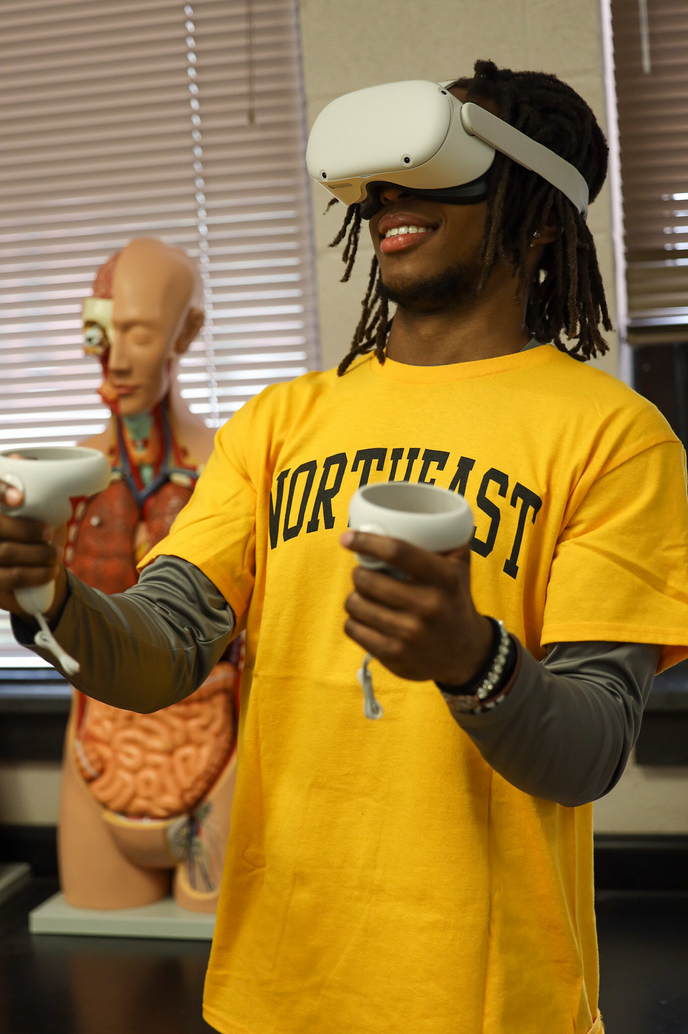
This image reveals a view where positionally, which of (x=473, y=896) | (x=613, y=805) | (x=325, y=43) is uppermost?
(x=325, y=43)

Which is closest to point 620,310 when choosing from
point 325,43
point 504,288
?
point 325,43

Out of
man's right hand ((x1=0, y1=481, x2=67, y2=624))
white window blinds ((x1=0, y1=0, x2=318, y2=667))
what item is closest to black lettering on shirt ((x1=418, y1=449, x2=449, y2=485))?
man's right hand ((x1=0, y1=481, x2=67, y2=624))

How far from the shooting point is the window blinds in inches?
86.3

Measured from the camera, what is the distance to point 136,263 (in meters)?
1.97

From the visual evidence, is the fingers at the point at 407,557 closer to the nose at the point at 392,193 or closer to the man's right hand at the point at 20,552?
the man's right hand at the point at 20,552

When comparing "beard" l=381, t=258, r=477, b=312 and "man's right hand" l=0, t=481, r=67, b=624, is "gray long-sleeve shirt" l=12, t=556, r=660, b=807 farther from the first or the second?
"beard" l=381, t=258, r=477, b=312

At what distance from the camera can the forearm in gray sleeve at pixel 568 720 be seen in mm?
716

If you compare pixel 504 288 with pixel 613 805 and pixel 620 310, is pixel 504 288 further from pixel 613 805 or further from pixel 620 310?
pixel 613 805

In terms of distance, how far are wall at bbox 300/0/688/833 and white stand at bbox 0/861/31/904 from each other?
1.41 metres

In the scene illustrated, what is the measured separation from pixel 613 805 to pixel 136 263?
1.56m

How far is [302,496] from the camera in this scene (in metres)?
0.99

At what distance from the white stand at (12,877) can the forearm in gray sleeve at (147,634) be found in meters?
1.72

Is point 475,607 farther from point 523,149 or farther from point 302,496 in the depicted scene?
point 523,149

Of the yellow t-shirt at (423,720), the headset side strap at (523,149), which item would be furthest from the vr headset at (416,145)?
the yellow t-shirt at (423,720)
